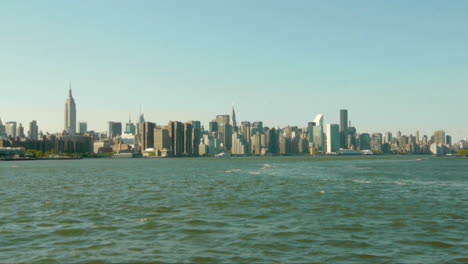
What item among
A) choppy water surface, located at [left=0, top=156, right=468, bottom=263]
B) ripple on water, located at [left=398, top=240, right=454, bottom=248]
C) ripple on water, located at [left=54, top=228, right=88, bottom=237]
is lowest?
ripple on water, located at [left=398, top=240, right=454, bottom=248]

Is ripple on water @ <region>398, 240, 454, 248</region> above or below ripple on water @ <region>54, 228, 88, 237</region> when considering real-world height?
below

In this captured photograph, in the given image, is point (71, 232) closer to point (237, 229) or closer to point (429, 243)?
point (237, 229)

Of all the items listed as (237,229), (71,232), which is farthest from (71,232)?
(237,229)

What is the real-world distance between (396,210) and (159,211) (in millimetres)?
19959

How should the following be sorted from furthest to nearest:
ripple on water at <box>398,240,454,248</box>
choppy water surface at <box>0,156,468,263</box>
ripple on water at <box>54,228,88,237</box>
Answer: ripple on water at <box>54,228,88,237</box>
ripple on water at <box>398,240,454,248</box>
choppy water surface at <box>0,156,468,263</box>

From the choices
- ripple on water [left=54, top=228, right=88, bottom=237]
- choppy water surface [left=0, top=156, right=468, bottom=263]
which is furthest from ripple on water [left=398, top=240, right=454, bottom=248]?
ripple on water [left=54, top=228, right=88, bottom=237]

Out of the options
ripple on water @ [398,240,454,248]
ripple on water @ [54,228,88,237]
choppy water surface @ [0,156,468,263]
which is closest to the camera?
choppy water surface @ [0,156,468,263]

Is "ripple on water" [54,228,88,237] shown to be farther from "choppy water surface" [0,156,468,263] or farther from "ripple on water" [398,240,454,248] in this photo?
"ripple on water" [398,240,454,248]

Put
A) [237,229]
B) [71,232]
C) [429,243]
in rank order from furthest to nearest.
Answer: [237,229] < [71,232] < [429,243]

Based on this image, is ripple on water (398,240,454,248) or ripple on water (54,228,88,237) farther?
ripple on water (54,228,88,237)

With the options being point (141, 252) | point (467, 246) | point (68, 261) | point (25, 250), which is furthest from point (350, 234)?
point (25, 250)

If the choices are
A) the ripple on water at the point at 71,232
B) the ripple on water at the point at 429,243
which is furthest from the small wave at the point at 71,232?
the ripple on water at the point at 429,243

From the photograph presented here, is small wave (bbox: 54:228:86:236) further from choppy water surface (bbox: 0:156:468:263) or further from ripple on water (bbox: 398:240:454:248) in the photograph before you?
ripple on water (bbox: 398:240:454:248)

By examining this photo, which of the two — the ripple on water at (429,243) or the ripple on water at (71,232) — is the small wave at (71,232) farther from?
the ripple on water at (429,243)
